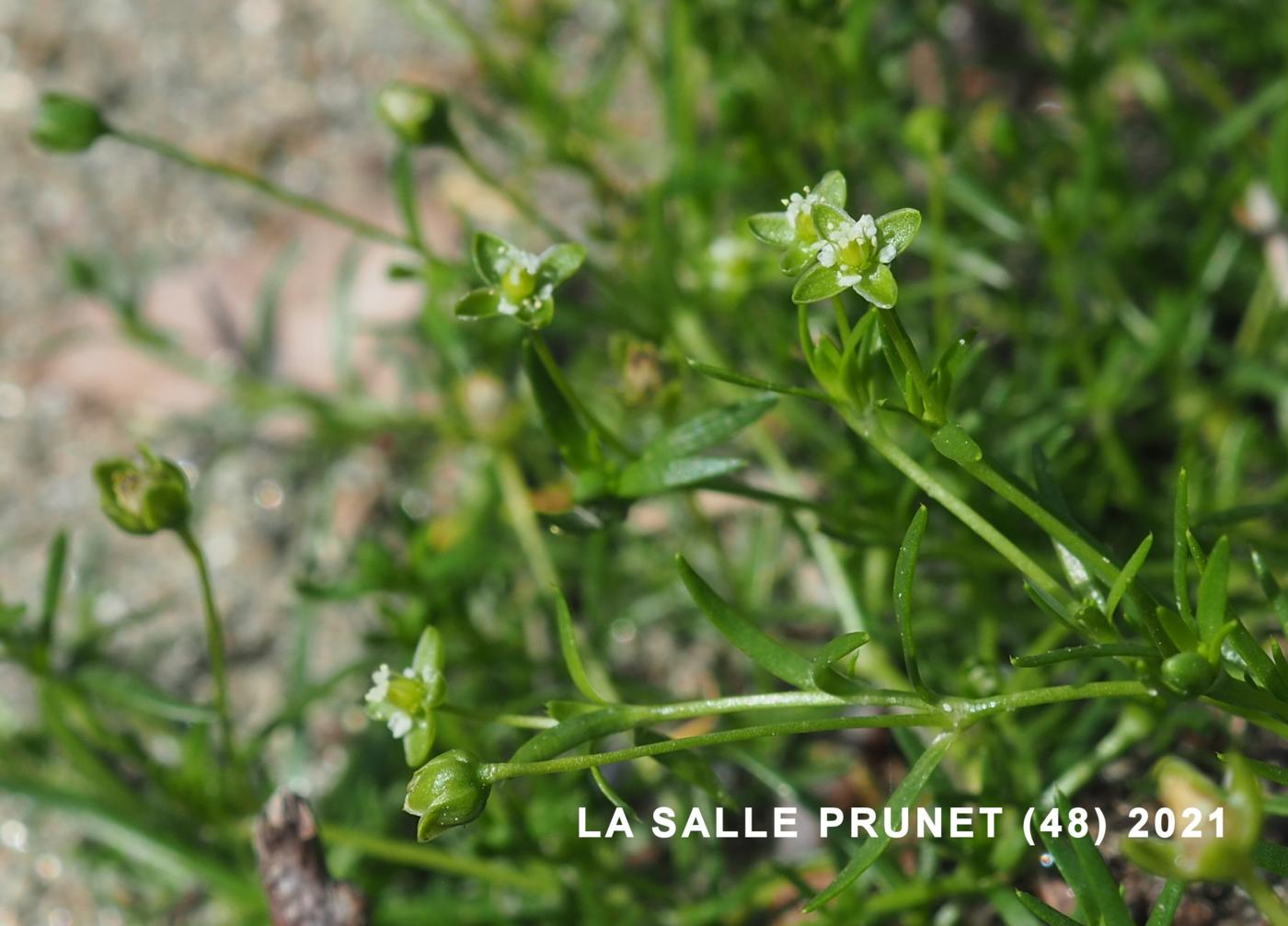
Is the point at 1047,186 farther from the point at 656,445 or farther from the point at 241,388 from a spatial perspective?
the point at 241,388

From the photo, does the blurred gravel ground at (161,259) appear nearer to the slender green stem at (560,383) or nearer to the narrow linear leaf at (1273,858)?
the slender green stem at (560,383)

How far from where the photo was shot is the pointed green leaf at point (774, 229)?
745 millimetres

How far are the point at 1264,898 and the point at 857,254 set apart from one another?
1.13 ft

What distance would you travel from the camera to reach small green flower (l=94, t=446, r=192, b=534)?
2.91ft

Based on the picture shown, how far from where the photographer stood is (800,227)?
73 cm

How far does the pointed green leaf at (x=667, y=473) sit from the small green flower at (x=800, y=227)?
129 mm

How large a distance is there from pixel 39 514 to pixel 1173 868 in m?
1.25

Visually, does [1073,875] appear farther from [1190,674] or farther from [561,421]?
[561,421]

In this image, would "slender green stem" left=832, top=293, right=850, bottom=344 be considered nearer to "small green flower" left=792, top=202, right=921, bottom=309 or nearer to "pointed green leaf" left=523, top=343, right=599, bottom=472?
"small green flower" left=792, top=202, right=921, bottom=309

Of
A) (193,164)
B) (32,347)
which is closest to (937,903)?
(193,164)

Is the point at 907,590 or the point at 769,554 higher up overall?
the point at 907,590

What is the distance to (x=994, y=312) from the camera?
4.45ft

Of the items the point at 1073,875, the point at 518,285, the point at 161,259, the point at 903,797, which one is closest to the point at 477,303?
the point at 518,285

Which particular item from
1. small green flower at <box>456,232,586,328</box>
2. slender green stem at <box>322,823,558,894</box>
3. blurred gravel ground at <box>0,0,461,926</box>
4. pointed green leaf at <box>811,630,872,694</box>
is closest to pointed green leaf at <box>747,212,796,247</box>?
small green flower at <box>456,232,586,328</box>
